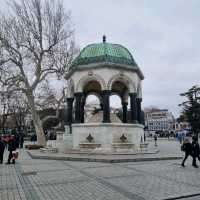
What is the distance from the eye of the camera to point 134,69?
19.9m

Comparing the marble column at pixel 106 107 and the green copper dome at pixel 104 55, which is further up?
the green copper dome at pixel 104 55

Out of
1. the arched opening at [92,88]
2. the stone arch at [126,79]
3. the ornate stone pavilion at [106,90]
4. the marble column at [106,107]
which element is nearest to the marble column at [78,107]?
the ornate stone pavilion at [106,90]

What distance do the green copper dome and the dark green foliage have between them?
1378 inches

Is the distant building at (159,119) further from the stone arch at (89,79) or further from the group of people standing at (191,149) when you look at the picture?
the group of people standing at (191,149)

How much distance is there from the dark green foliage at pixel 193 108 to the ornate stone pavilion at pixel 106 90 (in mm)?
34719

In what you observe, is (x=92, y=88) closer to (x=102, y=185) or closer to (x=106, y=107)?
(x=106, y=107)

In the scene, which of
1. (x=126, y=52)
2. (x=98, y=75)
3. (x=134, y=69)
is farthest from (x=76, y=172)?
(x=126, y=52)

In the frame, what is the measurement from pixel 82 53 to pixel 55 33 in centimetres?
703

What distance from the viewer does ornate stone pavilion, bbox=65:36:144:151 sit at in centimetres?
1792

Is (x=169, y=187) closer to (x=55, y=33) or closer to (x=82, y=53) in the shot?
(x=82, y=53)

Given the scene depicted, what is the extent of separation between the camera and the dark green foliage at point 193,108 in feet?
172

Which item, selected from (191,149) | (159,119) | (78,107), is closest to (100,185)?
(191,149)

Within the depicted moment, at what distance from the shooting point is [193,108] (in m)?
53.3

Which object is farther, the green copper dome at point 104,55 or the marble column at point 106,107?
the green copper dome at point 104,55
